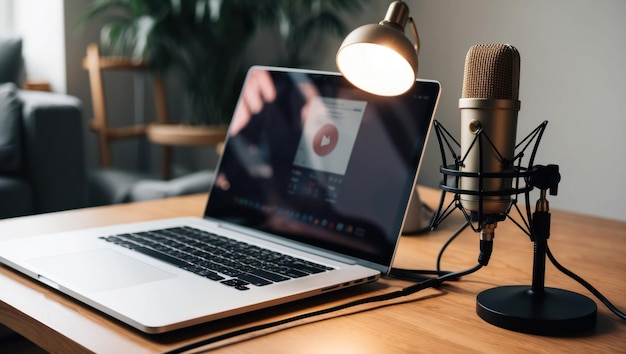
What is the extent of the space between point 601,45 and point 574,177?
0.42m

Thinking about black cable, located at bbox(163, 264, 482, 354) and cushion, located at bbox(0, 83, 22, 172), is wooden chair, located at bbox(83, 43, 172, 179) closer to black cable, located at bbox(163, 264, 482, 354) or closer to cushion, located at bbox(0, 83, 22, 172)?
cushion, located at bbox(0, 83, 22, 172)

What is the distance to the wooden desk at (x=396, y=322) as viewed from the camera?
1.84 feet

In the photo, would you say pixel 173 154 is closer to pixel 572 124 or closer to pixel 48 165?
pixel 48 165

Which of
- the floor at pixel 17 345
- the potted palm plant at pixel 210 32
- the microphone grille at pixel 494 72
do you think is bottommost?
the floor at pixel 17 345

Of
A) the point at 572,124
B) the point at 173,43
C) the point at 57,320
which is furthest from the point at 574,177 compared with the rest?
the point at 57,320

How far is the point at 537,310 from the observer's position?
2.00 ft

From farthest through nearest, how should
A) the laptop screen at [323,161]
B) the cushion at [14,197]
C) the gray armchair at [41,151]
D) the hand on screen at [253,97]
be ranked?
the gray armchair at [41,151]
the cushion at [14,197]
the hand on screen at [253,97]
the laptop screen at [323,161]

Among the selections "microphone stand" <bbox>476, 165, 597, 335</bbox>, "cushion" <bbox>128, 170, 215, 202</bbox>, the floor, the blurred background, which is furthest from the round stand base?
"cushion" <bbox>128, 170, 215, 202</bbox>

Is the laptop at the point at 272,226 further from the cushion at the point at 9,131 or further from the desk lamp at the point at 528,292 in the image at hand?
the cushion at the point at 9,131

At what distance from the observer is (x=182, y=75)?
3.34 m

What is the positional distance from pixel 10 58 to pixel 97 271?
223 centimetres

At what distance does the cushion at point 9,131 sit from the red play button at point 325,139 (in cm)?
169

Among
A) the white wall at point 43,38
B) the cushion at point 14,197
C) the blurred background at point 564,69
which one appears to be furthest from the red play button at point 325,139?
the white wall at point 43,38

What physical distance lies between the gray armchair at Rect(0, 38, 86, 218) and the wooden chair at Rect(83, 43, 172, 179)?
19.8 inches
